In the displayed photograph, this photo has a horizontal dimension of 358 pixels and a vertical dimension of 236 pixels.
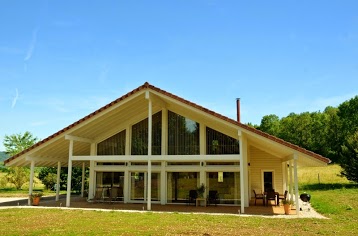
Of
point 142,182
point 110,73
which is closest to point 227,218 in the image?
point 142,182

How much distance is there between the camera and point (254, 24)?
11.4 metres

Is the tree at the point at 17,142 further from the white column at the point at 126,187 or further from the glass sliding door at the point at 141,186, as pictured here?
the glass sliding door at the point at 141,186

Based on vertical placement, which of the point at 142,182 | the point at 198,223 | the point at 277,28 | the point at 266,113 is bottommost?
the point at 198,223

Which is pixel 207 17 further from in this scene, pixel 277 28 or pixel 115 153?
pixel 115 153

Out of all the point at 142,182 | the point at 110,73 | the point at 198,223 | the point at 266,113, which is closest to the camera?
the point at 198,223

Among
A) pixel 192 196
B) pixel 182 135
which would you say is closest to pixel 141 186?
pixel 192 196

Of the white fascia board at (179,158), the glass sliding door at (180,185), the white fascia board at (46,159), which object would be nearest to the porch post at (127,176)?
the white fascia board at (179,158)

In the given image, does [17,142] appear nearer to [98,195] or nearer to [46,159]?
[46,159]

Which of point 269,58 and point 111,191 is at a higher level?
point 269,58

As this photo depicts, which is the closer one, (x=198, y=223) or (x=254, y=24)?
(x=198, y=223)

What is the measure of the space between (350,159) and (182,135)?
15.3m

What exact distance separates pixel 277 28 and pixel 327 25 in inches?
65.1

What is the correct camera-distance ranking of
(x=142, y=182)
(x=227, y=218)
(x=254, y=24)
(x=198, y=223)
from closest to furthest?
1. (x=198, y=223)
2. (x=227, y=218)
3. (x=254, y=24)
4. (x=142, y=182)

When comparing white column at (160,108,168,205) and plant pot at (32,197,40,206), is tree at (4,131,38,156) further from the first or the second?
white column at (160,108,168,205)
